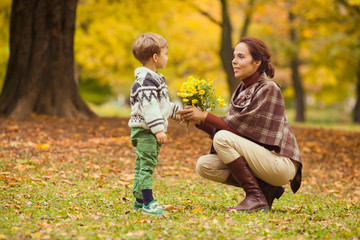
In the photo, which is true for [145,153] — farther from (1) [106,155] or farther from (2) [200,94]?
(1) [106,155]

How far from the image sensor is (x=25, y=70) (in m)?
9.99

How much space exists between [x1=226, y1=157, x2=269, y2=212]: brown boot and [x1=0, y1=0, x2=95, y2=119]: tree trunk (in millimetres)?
6587

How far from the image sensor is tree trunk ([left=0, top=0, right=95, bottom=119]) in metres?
9.92

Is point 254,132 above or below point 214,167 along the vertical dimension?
above

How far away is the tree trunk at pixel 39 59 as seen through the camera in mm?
9922

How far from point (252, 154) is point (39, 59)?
7.05m

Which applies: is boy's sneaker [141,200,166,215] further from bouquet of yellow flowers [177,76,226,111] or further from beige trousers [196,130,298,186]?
bouquet of yellow flowers [177,76,226,111]

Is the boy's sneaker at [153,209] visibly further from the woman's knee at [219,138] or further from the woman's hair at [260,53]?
the woman's hair at [260,53]

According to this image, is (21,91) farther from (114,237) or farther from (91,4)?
(114,237)

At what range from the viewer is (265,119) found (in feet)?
13.7

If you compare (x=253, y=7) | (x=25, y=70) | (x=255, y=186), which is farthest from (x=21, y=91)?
(x=253, y=7)

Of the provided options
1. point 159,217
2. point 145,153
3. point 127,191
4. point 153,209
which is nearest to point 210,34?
point 127,191

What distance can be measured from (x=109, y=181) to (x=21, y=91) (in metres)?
4.84

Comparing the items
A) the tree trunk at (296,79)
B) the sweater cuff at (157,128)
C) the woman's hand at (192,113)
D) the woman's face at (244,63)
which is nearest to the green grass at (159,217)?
the sweater cuff at (157,128)
